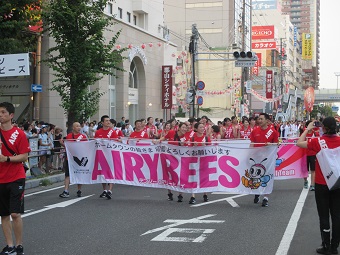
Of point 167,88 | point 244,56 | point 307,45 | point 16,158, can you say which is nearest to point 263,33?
point 307,45

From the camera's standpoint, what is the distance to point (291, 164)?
533 inches

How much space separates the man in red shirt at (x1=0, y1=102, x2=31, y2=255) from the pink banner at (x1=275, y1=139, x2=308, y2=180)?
830cm

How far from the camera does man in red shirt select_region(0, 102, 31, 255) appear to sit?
22.0 feet

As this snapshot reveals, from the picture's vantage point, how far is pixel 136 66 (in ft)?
124

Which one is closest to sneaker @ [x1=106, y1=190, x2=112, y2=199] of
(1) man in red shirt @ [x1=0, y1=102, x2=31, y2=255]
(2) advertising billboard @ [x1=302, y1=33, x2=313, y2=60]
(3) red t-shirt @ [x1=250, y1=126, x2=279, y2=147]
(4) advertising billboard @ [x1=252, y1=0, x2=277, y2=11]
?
(3) red t-shirt @ [x1=250, y1=126, x2=279, y2=147]

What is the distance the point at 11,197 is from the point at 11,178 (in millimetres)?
252

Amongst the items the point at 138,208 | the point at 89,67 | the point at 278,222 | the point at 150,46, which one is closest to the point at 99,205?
the point at 138,208

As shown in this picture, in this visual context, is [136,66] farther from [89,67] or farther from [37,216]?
[37,216]

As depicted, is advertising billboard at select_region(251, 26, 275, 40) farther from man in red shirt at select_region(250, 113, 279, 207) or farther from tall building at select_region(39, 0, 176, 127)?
man in red shirt at select_region(250, 113, 279, 207)

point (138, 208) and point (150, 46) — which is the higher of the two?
point (150, 46)

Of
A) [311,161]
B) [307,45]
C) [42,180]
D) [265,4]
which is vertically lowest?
[42,180]

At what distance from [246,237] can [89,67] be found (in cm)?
1202

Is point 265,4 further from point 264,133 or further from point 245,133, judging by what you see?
point 264,133

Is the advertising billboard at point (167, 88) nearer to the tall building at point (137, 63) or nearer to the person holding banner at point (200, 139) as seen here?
the tall building at point (137, 63)
